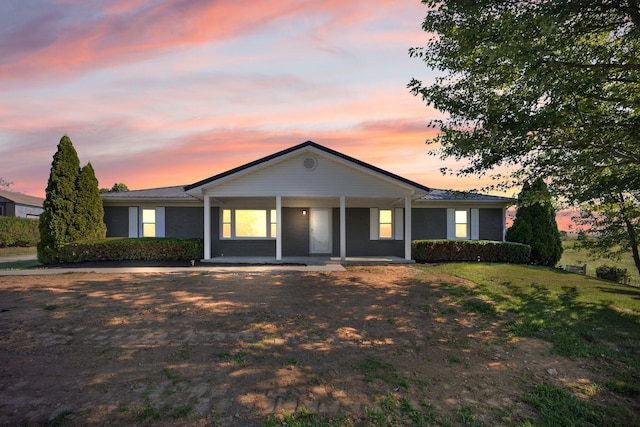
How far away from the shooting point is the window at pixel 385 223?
1848 cm

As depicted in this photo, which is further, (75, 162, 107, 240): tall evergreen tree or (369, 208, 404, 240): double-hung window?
(369, 208, 404, 240): double-hung window

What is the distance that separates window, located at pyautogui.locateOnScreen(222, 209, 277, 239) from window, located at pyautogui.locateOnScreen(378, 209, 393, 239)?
→ 18.3 ft

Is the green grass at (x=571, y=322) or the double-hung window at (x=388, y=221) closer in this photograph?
the green grass at (x=571, y=322)

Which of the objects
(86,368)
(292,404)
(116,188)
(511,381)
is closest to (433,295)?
(511,381)

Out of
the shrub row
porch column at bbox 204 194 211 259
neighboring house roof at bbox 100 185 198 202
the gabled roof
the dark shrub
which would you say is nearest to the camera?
the gabled roof

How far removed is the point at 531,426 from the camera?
4.15 metres

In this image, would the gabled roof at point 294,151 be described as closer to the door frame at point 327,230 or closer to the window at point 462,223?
the door frame at point 327,230

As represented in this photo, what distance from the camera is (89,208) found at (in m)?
16.0

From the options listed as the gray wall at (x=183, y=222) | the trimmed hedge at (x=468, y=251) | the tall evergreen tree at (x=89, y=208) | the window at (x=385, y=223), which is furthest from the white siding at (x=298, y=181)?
the tall evergreen tree at (x=89, y=208)

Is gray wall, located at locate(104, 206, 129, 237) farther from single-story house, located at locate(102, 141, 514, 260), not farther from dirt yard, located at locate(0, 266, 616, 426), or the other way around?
dirt yard, located at locate(0, 266, 616, 426)

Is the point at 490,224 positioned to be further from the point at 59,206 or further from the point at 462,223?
the point at 59,206

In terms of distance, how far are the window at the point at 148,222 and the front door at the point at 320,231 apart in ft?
26.9

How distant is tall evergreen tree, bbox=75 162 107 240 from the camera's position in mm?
15578

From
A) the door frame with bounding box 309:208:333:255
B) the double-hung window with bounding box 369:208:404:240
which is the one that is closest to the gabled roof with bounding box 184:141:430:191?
the double-hung window with bounding box 369:208:404:240
